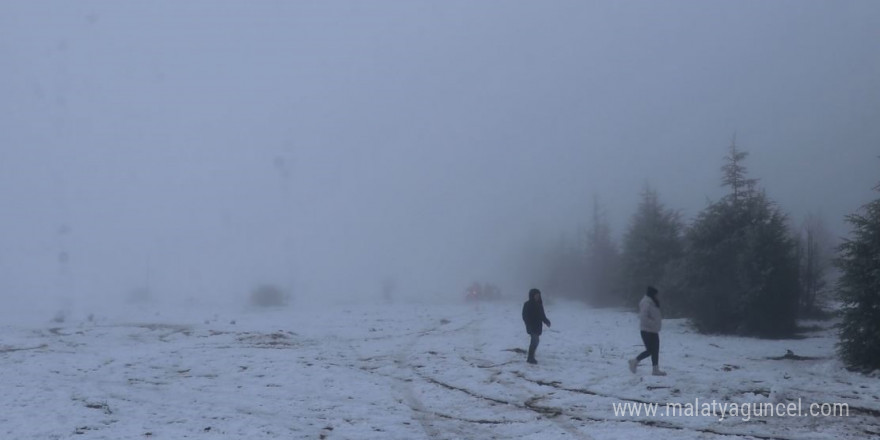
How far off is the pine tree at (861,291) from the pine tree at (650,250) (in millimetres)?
21185

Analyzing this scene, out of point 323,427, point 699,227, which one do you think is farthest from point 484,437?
point 699,227

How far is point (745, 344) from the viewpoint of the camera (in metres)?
27.9

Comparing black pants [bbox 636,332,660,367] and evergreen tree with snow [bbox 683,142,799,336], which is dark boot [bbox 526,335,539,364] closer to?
black pants [bbox 636,332,660,367]

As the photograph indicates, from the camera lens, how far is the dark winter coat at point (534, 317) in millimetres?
20312

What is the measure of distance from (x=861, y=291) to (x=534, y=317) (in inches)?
350

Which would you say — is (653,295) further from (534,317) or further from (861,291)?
(861,291)

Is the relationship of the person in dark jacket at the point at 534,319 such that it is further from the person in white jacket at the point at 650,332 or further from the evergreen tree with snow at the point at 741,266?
the evergreen tree with snow at the point at 741,266

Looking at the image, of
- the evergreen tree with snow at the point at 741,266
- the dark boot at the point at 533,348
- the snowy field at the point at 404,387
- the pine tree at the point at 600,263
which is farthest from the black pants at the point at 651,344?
the pine tree at the point at 600,263

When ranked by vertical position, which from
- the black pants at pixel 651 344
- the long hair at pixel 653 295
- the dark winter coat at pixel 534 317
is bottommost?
the black pants at pixel 651 344

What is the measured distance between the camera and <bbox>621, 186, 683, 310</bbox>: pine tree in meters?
44.1

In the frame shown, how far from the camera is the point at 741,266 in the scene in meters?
32.0

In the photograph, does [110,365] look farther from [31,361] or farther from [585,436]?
[585,436]

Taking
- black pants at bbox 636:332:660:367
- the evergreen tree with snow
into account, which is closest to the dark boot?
black pants at bbox 636:332:660:367

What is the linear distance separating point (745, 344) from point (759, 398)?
48.1ft
